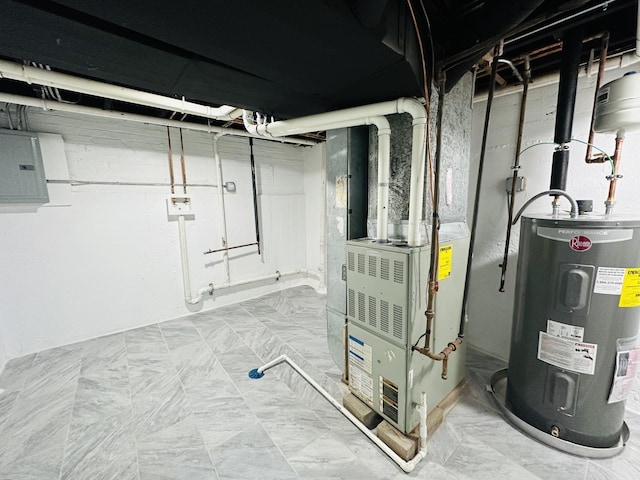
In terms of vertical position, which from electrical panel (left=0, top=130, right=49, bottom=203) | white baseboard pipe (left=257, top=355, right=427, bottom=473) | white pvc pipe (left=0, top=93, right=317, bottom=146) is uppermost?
white pvc pipe (left=0, top=93, right=317, bottom=146)

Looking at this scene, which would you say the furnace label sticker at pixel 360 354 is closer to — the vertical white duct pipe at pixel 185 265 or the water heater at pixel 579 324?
the water heater at pixel 579 324

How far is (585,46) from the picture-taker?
5.38 ft

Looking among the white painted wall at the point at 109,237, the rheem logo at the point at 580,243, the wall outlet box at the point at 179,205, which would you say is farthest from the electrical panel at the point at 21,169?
the rheem logo at the point at 580,243

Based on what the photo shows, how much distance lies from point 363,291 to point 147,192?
9.55 feet

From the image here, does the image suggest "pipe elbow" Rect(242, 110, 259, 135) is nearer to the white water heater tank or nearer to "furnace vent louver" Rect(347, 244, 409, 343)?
"furnace vent louver" Rect(347, 244, 409, 343)

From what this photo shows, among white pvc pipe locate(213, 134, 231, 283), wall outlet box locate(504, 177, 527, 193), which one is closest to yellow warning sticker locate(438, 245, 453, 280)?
wall outlet box locate(504, 177, 527, 193)

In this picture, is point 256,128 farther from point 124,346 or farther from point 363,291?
point 124,346

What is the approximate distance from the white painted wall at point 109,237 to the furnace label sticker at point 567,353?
3492 mm

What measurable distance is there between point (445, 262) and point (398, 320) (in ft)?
1.53

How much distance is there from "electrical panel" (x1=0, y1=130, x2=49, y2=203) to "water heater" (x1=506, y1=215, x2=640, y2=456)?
4.06m

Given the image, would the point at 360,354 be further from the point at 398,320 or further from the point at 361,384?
the point at 398,320

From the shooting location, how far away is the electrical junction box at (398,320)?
1378mm

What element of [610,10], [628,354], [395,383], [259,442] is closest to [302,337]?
[259,442]

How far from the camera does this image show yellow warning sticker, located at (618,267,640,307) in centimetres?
126
